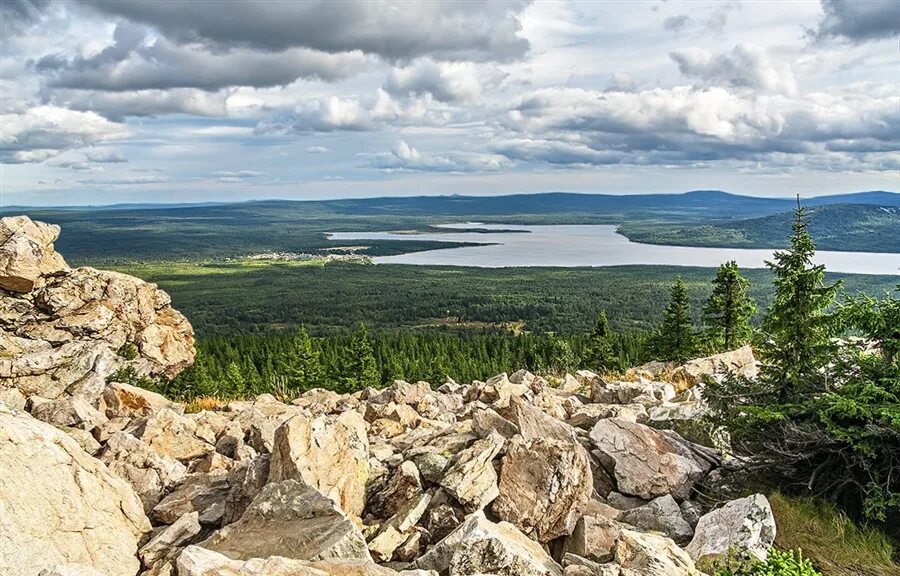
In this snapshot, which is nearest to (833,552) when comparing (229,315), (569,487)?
(569,487)

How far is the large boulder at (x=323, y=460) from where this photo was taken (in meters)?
9.26

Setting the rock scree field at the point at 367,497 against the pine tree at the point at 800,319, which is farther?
the pine tree at the point at 800,319

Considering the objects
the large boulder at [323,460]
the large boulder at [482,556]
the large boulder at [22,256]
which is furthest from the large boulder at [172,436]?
the large boulder at [22,256]

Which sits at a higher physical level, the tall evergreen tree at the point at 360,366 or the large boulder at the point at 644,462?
the large boulder at the point at 644,462

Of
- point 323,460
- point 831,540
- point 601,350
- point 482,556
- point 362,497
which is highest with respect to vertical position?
point 323,460

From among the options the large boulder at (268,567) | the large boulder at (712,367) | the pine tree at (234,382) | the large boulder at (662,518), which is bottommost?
the pine tree at (234,382)

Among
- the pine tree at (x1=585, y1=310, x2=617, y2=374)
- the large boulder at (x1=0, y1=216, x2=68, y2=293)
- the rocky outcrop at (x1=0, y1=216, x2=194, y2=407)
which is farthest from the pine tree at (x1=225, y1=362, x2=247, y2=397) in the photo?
the pine tree at (x1=585, y1=310, x2=617, y2=374)

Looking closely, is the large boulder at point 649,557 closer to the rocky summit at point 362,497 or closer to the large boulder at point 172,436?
the rocky summit at point 362,497

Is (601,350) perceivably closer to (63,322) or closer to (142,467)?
(63,322)

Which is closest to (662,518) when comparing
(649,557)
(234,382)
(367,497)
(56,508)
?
(649,557)

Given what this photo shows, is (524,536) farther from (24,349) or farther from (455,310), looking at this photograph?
(455,310)

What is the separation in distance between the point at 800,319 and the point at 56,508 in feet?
38.8

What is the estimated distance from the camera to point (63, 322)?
118 ft

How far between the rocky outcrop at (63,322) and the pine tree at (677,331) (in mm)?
33648
